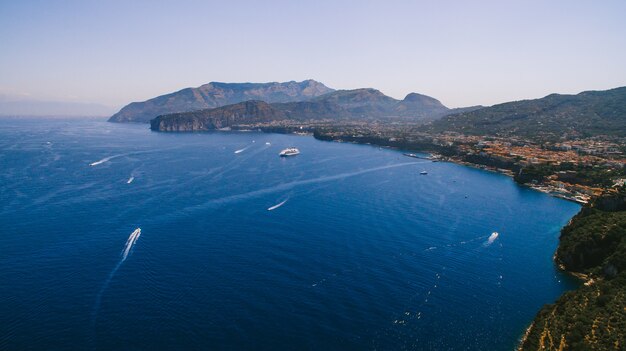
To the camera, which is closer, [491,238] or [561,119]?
[491,238]

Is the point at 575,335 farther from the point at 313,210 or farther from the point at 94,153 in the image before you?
the point at 94,153

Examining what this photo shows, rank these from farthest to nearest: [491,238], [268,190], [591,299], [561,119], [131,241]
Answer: [561,119], [268,190], [491,238], [131,241], [591,299]

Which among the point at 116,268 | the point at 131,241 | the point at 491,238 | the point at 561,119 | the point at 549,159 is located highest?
the point at 561,119

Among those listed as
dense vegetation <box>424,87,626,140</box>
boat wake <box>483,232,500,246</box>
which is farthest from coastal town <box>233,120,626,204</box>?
boat wake <box>483,232,500,246</box>

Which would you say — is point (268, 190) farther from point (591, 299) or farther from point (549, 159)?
point (549, 159)

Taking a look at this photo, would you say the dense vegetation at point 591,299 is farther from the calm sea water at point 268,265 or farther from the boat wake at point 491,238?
the boat wake at point 491,238

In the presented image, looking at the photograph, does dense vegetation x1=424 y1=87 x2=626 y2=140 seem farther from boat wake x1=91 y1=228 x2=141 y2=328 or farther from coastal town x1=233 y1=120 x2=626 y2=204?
boat wake x1=91 y1=228 x2=141 y2=328

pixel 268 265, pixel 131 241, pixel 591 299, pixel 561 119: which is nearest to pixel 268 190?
pixel 131 241
